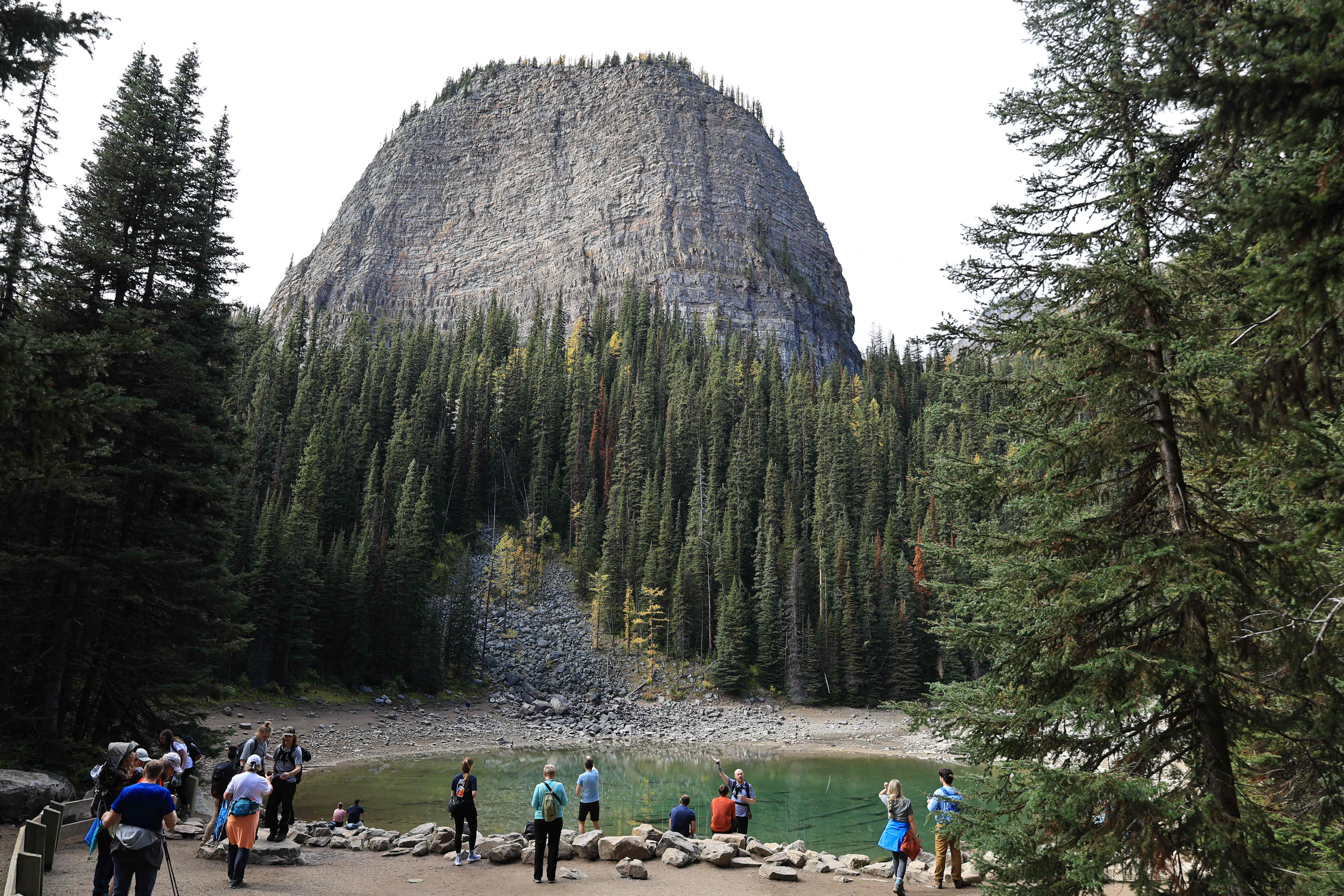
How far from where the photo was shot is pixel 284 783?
13.0m

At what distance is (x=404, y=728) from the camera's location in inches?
1634

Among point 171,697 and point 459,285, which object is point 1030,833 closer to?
point 171,697

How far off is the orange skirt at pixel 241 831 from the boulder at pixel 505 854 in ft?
12.9

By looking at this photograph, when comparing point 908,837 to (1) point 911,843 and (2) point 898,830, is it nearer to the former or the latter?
(1) point 911,843

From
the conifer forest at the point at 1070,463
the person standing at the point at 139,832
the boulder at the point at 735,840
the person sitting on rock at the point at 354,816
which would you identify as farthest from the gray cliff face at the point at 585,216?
the person standing at the point at 139,832

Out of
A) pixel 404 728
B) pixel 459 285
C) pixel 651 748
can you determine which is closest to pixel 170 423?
pixel 404 728

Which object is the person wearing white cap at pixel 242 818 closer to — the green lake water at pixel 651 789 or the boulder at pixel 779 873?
the boulder at pixel 779 873

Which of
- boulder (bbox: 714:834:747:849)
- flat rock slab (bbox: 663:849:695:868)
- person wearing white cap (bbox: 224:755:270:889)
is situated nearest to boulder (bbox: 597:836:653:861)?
flat rock slab (bbox: 663:849:695:868)

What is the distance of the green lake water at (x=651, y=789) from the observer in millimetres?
20531

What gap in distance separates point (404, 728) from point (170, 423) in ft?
96.9

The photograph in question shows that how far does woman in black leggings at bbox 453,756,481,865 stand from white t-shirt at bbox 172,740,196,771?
5992 millimetres

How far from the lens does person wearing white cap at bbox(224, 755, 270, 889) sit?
392 inches

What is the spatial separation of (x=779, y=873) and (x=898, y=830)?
2143mm

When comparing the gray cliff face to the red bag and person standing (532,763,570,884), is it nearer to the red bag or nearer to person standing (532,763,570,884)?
the red bag
